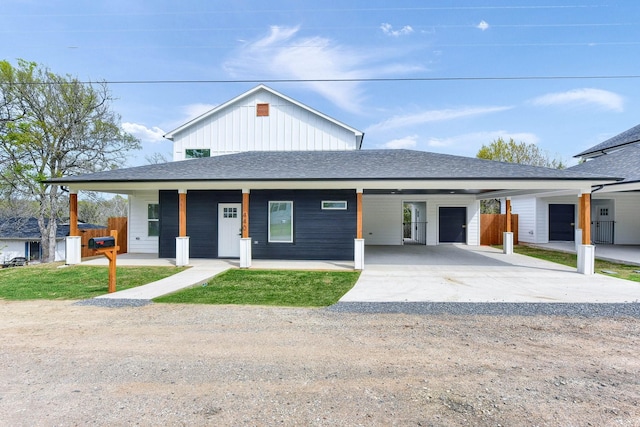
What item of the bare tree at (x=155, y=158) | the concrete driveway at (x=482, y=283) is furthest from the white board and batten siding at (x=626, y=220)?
the bare tree at (x=155, y=158)

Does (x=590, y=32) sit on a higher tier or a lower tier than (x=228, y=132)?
higher

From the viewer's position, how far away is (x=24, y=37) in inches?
453

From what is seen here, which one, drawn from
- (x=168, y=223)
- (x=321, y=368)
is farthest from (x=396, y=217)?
(x=321, y=368)

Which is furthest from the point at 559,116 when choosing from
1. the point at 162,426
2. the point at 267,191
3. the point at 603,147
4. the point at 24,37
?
the point at 24,37

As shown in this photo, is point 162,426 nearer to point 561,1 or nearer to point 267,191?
point 267,191

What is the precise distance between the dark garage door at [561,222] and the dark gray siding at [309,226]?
1251 cm

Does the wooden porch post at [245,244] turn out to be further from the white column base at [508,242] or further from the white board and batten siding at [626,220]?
the white board and batten siding at [626,220]

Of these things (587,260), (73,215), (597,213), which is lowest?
(587,260)

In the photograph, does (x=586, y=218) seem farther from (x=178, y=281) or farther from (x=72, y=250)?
(x=72, y=250)

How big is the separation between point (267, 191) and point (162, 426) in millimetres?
9542

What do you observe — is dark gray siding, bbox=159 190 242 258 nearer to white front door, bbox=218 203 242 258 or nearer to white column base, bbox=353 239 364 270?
→ white front door, bbox=218 203 242 258

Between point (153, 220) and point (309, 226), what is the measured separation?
6.93m

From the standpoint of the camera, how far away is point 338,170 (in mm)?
10367

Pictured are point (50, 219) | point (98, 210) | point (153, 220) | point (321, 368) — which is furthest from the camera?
point (98, 210)
